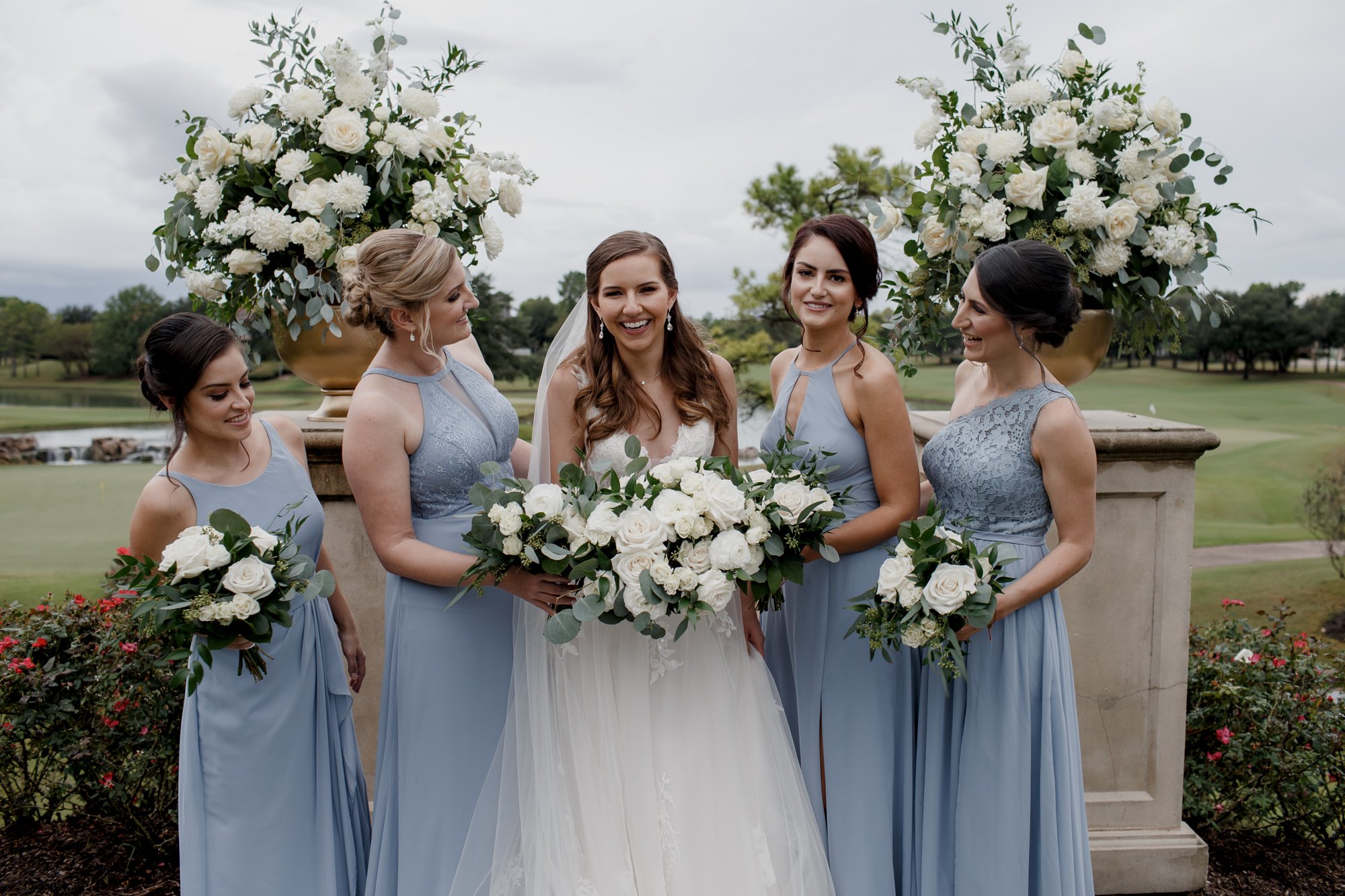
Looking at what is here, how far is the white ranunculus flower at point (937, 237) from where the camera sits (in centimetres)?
355

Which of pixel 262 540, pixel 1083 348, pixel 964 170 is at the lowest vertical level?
pixel 262 540

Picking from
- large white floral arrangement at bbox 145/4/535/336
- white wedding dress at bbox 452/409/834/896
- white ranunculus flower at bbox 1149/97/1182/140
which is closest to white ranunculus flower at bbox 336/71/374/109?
large white floral arrangement at bbox 145/4/535/336

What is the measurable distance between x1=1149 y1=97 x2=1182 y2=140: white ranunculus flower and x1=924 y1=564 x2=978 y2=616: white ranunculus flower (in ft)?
6.98

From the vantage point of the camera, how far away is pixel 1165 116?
339cm

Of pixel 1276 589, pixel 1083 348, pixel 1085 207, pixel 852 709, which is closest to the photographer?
pixel 852 709

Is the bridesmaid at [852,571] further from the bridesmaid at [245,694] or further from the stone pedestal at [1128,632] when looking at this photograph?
the bridesmaid at [245,694]

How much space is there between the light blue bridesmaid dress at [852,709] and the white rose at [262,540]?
1.71 meters

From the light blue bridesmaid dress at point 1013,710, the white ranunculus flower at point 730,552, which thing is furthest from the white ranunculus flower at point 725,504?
the light blue bridesmaid dress at point 1013,710

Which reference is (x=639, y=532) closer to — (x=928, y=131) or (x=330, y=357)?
(x=330, y=357)

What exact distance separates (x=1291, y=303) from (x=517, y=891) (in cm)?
1228

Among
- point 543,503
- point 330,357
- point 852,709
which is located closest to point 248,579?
point 543,503

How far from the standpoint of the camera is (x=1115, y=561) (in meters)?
3.75

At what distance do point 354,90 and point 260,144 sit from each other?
432mm

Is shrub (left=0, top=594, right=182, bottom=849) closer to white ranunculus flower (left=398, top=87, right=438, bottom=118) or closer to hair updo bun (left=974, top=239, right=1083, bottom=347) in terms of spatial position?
white ranunculus flower (left=398, top=87, right=438, bottom=118)
